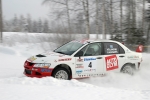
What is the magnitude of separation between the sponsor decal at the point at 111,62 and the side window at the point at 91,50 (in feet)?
1.46

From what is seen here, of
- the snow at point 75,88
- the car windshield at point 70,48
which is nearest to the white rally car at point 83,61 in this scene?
the car windshield at point 70,48

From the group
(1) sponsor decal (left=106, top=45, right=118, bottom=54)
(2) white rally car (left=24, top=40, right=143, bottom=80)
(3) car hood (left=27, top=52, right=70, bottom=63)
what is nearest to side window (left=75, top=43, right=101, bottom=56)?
(2) white rally car (left=24, top=40, right=143, bottom=80)

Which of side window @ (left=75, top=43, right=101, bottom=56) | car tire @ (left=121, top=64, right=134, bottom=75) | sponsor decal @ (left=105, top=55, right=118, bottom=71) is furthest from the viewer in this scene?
car tire @ (left=121, top=64, right=134, bottom=75)

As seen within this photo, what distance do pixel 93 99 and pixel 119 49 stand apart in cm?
414

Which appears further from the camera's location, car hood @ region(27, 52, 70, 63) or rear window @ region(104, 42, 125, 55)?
rear window @ region(104, 42, 125, 55)

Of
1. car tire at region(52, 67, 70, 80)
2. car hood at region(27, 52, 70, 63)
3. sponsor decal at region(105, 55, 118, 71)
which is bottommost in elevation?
car tire at region(52, 67, 70, 80)

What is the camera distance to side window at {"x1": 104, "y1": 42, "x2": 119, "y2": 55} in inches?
328

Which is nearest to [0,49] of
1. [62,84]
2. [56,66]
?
[56,66]

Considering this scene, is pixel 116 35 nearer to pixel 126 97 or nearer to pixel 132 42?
pixel 132 42

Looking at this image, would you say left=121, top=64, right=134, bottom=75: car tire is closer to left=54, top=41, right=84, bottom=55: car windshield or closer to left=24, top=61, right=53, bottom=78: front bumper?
left=54, top=41, right=84, bottom=55: car windshield

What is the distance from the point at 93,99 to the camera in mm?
4910

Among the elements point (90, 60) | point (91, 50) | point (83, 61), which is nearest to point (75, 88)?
point (83, 61)

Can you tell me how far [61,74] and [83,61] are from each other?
2.97ft

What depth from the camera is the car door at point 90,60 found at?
303 inches
